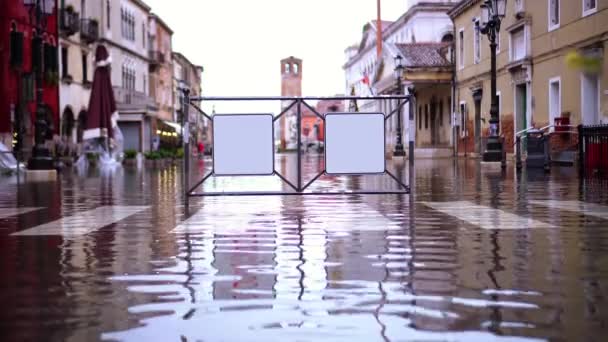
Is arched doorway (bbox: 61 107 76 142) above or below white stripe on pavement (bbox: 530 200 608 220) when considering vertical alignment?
above

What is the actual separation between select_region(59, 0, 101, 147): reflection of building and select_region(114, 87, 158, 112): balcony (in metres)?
5.35

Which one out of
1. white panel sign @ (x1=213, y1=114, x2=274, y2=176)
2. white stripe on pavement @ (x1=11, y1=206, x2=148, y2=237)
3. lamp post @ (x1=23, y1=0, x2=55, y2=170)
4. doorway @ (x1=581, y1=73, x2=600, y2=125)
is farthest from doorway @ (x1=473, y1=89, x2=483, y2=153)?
white stripe on pavement @ (x1=11, y1=206, x2=148, y2=237)

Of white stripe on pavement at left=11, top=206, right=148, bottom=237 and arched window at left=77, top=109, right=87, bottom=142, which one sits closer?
white stripe on pavement at left=11, top=206, right=148, bottom=237

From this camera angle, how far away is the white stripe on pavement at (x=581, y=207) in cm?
915

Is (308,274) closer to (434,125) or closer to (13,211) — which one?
(13,211)

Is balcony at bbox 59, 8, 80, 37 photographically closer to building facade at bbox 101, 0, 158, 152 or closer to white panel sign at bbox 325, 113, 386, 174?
building facade at bbox 101, 0, 158, 152

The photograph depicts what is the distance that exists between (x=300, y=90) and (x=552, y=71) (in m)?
111

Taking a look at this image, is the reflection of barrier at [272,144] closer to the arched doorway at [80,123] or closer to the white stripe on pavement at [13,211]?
the white stripe on pavement at [13,211]

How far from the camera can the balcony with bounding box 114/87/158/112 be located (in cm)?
5394

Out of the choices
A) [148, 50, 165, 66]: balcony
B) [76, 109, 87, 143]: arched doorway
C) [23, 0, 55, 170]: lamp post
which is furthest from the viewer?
[148, 50, 165, 66]: balcony

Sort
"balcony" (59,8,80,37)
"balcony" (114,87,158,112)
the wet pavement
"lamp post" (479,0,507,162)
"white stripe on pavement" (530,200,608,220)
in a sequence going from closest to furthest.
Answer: the wet pavement
"white stripe on pavement" (530,200,608,220)
"lamp post" (479,0,507,162)
"balcony" (59,8,80,37)
"balcony" (114,87,158,112)

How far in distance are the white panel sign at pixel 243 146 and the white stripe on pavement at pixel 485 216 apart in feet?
7.66

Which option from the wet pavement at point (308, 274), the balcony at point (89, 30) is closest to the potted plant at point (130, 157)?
the balcony at point (89, 30)

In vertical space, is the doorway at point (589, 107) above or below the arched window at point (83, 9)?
below
